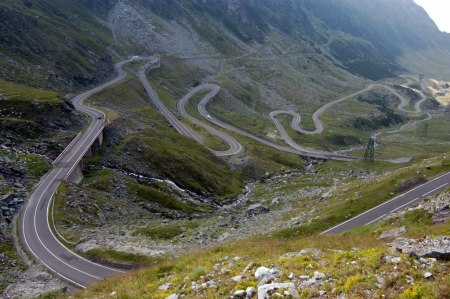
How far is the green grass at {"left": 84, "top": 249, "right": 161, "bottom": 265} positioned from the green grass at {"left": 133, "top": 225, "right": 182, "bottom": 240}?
27.2 feet

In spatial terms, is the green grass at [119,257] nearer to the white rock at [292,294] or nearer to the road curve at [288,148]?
the white rock at [292,294]

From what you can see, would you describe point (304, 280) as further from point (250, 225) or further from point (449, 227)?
point (250, 225)

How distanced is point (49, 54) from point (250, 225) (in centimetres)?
12365

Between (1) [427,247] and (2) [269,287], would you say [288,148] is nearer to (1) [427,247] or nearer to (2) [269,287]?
(1) [427,247]

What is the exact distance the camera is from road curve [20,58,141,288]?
4331 cm

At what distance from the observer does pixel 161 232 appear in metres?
55.7

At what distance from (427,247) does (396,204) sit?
3403 cm

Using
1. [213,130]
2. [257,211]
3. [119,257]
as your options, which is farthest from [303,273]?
[213,130]

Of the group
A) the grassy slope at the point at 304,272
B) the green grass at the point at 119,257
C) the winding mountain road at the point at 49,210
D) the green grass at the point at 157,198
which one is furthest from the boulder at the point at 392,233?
the green grass at the point at 157,198

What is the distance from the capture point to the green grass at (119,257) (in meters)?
44.2

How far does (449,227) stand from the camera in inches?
1138

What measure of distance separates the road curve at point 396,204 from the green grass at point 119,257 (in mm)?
22617

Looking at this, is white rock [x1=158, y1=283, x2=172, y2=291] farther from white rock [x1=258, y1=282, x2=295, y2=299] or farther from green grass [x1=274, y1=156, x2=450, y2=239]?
green grass [x1=274, y1=156, x2=450, y2=239]

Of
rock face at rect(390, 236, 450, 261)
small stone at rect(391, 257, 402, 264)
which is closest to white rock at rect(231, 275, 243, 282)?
small stone at rect(391, 257, 402, 264)
